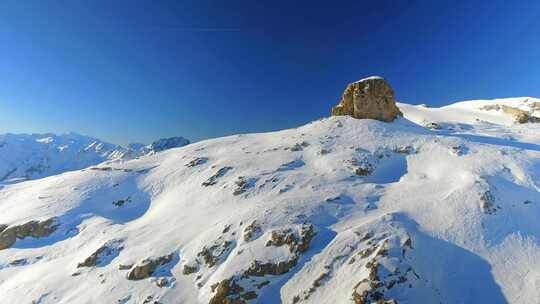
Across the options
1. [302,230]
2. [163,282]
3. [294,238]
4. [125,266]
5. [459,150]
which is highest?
[459,150]

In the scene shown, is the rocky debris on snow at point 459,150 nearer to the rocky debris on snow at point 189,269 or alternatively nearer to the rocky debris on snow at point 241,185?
the rocky debris on snow at point 241,185

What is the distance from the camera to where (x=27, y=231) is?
30422 millimetres

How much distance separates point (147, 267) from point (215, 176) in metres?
14.0

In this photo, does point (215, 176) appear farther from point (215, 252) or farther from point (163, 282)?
point (163, 282)

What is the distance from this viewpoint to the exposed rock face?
49969 mm

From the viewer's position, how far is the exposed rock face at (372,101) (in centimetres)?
4997

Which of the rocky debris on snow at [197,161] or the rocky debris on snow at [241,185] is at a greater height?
the rocky debris on snow at [197,161]

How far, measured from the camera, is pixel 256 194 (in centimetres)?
2773

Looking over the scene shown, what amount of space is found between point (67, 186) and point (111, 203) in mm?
9876

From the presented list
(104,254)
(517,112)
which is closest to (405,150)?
(104,254)

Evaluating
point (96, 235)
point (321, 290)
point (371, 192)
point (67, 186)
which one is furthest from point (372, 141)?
point (67, 186)

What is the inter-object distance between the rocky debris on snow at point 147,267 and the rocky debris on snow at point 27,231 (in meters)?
15.5

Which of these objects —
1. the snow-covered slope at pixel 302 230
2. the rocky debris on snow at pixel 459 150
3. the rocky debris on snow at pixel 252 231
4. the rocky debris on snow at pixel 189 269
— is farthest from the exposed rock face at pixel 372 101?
the rocky debris on snow at pixel 189 269

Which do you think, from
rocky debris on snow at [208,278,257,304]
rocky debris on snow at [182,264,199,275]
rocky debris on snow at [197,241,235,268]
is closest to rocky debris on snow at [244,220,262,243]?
rocky debris on snow at [197,241,235,268]
